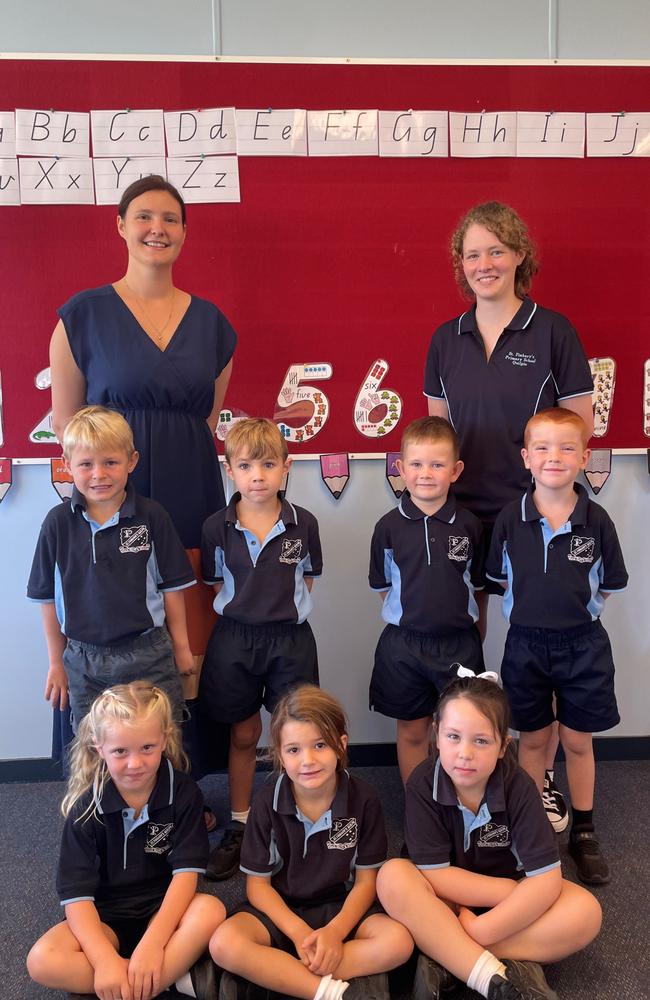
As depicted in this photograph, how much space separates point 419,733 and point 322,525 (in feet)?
2.45

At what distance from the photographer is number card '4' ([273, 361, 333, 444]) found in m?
2.57

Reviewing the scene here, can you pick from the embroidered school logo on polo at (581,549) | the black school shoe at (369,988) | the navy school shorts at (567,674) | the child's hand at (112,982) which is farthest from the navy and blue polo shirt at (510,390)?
the child's hand at (112,982)

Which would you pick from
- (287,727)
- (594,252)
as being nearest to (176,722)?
(287,727)

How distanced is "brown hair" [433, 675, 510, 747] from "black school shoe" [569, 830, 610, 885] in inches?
22.8

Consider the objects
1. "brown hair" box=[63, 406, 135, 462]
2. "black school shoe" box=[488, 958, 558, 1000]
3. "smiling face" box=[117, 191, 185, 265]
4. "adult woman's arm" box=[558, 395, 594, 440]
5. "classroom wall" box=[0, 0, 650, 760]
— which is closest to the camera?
"black school shoe" box=[488, 958, 558, 1000]

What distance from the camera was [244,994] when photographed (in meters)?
1.61

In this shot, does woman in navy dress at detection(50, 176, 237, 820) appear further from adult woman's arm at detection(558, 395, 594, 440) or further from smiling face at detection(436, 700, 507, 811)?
adult woman's arm at detection(558, 395, 594, 440)

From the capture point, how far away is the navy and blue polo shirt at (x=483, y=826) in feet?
5.60

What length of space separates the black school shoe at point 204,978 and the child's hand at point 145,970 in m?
0.08

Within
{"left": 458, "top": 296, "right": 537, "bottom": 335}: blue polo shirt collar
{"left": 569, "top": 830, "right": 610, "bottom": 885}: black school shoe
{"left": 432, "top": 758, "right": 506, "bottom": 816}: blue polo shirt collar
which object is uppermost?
{"left": 458, "top": 296, "right": 537, "bottom": 335}: blue polo shirt collar

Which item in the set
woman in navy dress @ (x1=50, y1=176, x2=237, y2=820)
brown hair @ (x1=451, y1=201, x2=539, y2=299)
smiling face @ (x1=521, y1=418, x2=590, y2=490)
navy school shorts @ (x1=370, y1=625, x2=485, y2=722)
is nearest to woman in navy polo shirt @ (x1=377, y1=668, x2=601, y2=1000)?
navy school shorts @ (x1=370, y1=625, x2=485, y2=722)

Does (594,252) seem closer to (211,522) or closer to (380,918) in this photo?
(211,522)

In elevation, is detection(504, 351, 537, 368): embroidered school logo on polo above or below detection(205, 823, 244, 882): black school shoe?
above

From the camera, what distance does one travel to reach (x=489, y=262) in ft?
6.97
